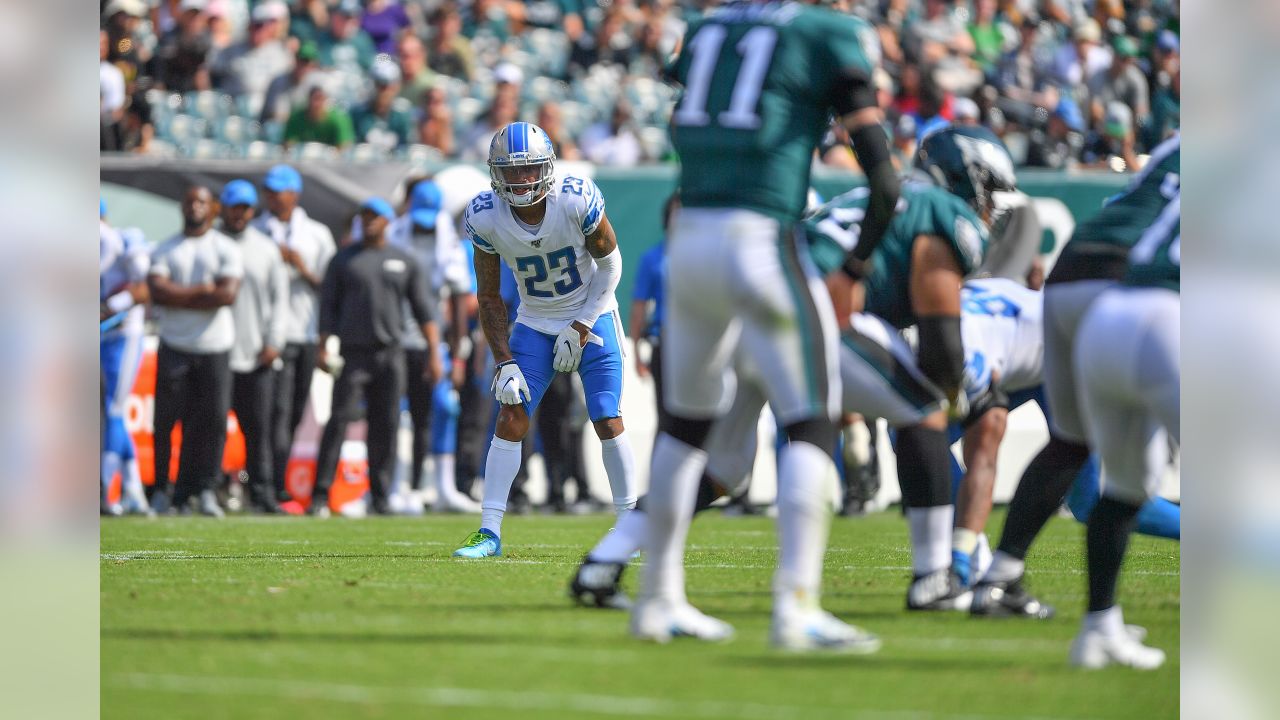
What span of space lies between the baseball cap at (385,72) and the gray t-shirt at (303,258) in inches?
119

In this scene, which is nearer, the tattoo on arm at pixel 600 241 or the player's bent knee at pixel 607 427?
the tattoo on arm at pixel 600 241

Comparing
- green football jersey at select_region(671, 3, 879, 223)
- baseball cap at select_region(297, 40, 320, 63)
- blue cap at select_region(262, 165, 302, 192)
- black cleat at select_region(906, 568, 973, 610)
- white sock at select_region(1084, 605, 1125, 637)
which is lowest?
black cleat at select_region(906, 568, 973, 610)

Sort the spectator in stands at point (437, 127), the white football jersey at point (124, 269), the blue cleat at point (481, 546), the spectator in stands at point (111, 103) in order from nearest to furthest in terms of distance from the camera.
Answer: the blue cleat at point (481, 546)
the white football jersey at point (124, 269)
the spectator in stands at point (111, 103)
the spectator in stands at point (437, 127)

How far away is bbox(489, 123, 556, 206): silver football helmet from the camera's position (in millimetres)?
8516

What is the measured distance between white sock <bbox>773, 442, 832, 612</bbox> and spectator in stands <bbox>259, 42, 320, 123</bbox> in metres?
12.0

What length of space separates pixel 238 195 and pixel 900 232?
7.66 m

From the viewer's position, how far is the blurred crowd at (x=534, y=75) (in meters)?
16.2

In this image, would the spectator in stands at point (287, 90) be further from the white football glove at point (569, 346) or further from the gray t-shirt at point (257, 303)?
the white football glove at point (569, 346)

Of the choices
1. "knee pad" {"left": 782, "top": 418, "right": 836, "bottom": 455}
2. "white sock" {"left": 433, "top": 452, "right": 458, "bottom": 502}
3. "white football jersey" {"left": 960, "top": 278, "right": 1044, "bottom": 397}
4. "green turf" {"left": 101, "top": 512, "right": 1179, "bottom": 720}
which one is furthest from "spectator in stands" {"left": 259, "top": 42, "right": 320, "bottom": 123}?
"knee pad" {"left": 782, "top": 418, "right": 836, "bottom": 455}

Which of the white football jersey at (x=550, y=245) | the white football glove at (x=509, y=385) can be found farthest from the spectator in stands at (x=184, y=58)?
the white football glove at (x=509, y=385)

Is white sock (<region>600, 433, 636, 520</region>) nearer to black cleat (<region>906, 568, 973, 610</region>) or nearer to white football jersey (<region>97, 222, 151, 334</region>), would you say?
black cleat (<region>906, 568, 973, 610</region>)

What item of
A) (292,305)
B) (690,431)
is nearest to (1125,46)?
(292,305)
